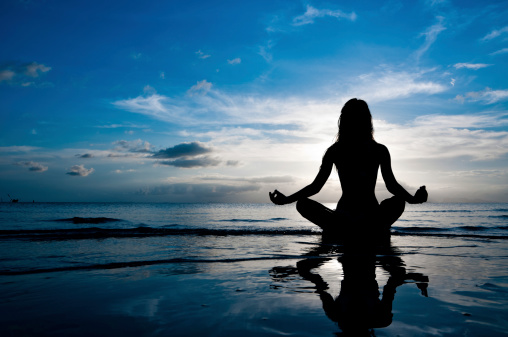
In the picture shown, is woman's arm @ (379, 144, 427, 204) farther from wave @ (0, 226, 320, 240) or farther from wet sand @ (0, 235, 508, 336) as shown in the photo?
wave @ (0, 226, 320, 240)

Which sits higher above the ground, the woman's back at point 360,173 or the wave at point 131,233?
the woman's back at point 360,173

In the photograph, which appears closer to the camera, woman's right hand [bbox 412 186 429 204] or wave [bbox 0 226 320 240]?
woman's right hand [bbox 412 186 429 204]

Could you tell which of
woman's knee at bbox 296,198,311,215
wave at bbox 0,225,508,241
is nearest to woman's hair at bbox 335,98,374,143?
woman's knee at bbox 296,198,311,215

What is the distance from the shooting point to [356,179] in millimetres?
4562

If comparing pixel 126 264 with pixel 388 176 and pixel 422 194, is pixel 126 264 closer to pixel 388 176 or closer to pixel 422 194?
pixel 388 176

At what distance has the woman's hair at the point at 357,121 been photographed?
4.61 m

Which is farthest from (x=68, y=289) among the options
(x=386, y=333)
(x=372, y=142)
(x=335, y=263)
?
(x=372, y=142)

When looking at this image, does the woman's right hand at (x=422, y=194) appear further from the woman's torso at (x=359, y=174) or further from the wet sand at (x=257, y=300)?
the wet sand at (x=257, y=300)

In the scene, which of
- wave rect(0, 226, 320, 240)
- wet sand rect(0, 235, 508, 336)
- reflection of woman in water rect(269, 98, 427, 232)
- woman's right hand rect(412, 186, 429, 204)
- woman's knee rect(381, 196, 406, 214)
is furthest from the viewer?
wave rect(0, 226, 320, 240)

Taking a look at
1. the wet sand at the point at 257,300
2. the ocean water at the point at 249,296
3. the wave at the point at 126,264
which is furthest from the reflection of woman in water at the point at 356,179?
the wave at the point at 126,264

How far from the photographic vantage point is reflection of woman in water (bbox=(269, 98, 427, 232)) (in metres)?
4.48

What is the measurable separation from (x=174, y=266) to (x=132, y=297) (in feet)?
5.93

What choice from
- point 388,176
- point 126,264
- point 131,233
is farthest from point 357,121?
point 131,233

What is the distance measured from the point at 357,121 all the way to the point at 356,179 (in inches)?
33.7
